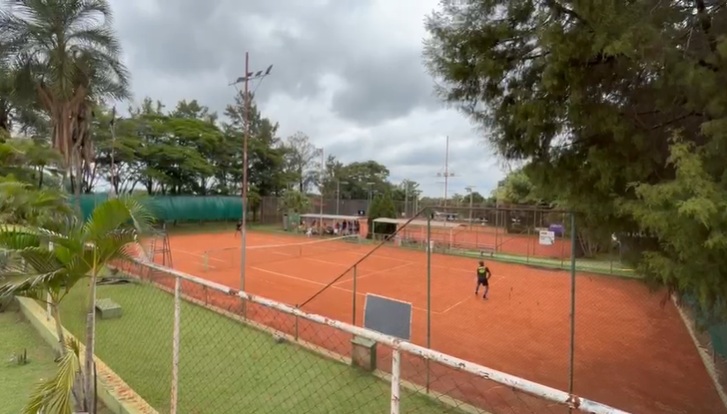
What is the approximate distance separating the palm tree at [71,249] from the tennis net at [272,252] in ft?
54.2

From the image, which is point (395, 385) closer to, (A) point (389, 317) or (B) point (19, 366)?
(A) point (389, 317)

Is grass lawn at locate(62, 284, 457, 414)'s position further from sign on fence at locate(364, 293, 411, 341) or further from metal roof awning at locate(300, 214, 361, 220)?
metal roof awning at locate(300, 214, 361, 220)

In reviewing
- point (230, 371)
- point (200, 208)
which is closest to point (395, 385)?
point (230, 371)

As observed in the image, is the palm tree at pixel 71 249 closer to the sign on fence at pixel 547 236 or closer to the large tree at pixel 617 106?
the large tree at pixel 617 106

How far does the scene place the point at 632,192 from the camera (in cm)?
501

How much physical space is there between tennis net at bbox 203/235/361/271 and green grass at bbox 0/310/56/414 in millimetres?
11906

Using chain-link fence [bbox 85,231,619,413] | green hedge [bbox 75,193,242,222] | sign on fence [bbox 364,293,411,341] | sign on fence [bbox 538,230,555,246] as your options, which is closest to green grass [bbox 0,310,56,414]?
chain-link fence [bbox 85,231,619,413]

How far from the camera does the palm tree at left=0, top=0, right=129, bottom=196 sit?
16016 mm

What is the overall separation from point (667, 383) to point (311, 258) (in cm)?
1901

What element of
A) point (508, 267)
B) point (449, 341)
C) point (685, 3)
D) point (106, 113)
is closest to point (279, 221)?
point (106, 113)

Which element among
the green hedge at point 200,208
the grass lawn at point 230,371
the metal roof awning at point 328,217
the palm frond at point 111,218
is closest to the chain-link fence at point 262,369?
the grass lawn at point 230,371

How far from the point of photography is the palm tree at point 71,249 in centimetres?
402

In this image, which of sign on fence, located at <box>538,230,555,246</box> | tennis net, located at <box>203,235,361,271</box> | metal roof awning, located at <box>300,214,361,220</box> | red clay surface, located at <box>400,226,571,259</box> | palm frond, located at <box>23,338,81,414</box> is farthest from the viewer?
metal roof awning, located at <box>300,214,361,220</box>

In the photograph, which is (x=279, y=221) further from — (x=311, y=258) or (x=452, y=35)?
(x=452, y=35)
